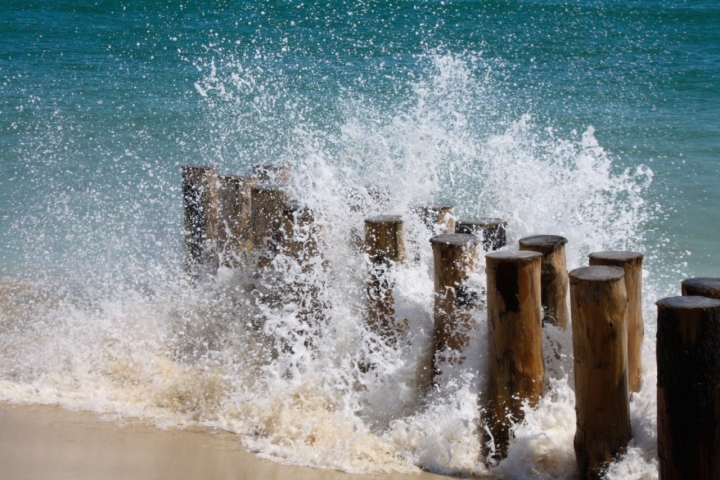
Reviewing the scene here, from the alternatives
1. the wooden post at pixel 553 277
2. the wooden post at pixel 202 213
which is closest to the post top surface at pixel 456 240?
the wooden post at pixel 553 277

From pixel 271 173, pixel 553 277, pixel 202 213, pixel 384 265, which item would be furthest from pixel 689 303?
pixel 202 213

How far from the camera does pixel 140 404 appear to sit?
3.99m

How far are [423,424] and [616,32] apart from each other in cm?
1459

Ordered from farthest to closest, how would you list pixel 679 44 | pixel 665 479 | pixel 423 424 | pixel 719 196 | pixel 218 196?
1. pixel 679 44
2. pixel 719 196
3. pixel 218 196
4. pixel 423 424
5. pixel 665 479

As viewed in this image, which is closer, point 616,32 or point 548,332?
point 548,332

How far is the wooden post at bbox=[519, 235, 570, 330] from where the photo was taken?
11.2 ft

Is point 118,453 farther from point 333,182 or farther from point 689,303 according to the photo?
point 689,303

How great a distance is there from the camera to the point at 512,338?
316 cm

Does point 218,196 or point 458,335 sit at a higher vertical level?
point 218,196

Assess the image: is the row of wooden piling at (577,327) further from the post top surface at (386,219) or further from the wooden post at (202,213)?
the wooden post at (202,213)

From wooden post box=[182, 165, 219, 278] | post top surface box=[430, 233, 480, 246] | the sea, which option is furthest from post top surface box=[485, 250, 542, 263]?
wooden post box=[182, 165, 219, 278]

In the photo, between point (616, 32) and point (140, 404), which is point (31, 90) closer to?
point (616, 32)

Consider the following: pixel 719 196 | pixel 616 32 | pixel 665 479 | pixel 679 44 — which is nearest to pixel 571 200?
pixel 665 479

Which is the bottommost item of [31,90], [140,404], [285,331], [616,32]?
[140,404]
